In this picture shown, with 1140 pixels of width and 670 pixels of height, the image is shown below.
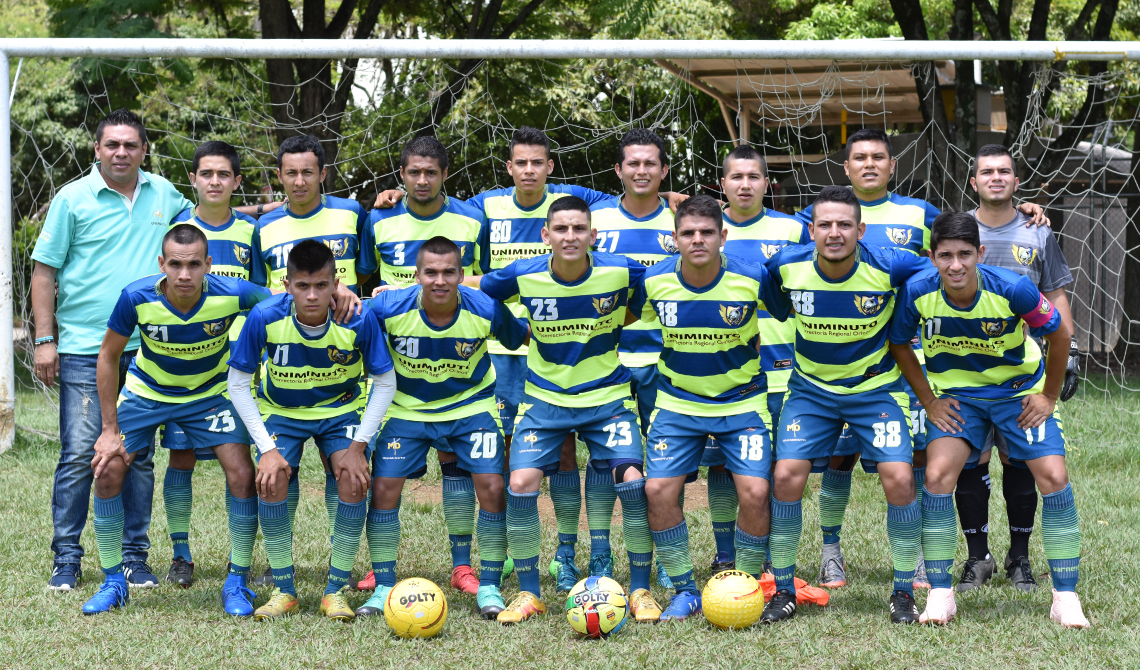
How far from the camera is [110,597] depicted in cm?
458

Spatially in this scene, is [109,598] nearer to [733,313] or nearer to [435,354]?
[435,354]

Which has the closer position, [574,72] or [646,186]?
[646,186]

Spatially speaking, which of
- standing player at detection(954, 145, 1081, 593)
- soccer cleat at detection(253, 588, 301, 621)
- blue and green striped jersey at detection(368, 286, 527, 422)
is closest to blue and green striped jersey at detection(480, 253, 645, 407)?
blue and green striped jersey at detection(368, 286, 527, 422)

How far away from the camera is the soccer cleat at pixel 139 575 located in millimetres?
4930

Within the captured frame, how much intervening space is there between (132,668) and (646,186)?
3118 millimetres

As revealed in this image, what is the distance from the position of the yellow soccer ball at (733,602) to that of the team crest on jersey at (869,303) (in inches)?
49.3

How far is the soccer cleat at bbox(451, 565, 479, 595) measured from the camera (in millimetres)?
4836

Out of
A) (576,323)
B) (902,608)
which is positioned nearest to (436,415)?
(576,323)

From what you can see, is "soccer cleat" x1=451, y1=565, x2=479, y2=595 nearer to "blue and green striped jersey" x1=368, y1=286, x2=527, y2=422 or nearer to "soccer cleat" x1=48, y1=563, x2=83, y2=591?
"blue and green striped jersey" x1=368, y1=286, x2=527, y2=422

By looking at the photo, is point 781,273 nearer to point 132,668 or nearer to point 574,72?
point 132,668

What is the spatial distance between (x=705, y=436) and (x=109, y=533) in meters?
2.82

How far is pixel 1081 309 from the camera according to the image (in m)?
12.8

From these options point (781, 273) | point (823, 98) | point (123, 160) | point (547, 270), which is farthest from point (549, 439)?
point (823, 98)

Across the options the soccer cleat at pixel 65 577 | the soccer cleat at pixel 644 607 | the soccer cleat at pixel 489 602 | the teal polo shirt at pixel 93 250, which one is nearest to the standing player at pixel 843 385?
the soccer cleat at pixel 644 607
